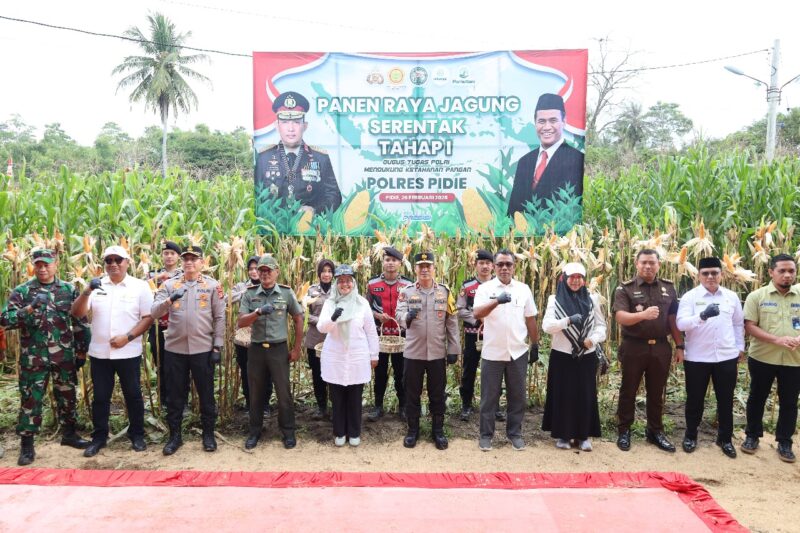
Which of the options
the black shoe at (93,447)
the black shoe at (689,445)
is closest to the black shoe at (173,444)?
the black shoe at (93,447)

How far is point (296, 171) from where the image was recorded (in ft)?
24.9

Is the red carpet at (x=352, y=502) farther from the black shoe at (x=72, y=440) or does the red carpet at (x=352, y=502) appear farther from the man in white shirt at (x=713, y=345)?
the man in white shirt at (x=713, y=345)

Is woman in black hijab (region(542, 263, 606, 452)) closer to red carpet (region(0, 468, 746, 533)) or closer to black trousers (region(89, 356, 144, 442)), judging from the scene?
red carpet (region(0, 468, 746, 533))

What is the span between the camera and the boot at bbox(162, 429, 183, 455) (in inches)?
180

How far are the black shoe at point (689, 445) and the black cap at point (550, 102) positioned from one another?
13.6ft

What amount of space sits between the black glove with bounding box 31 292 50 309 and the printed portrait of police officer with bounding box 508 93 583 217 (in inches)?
201

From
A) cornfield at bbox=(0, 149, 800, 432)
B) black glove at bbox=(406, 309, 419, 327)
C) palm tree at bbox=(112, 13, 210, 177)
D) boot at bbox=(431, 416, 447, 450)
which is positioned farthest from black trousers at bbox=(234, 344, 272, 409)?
palm tree at bbox=(112, 13, 210, 177)

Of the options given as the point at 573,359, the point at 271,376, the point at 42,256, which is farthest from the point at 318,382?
the point at 42,256

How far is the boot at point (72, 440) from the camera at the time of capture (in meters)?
4.62

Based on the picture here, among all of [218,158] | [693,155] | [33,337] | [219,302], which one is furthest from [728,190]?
[218,158]

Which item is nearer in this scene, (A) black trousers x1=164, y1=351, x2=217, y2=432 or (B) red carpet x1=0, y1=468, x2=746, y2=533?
(B) red carpet x1=0, y1=468, x2=746, y2=533

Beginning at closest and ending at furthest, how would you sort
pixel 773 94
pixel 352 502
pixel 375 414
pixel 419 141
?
pixel 352 502 < pixel 375 414 < pixel 419 141 < pixel 773 94

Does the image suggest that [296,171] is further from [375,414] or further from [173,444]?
[173,444]

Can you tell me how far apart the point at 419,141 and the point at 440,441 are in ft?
13.2
